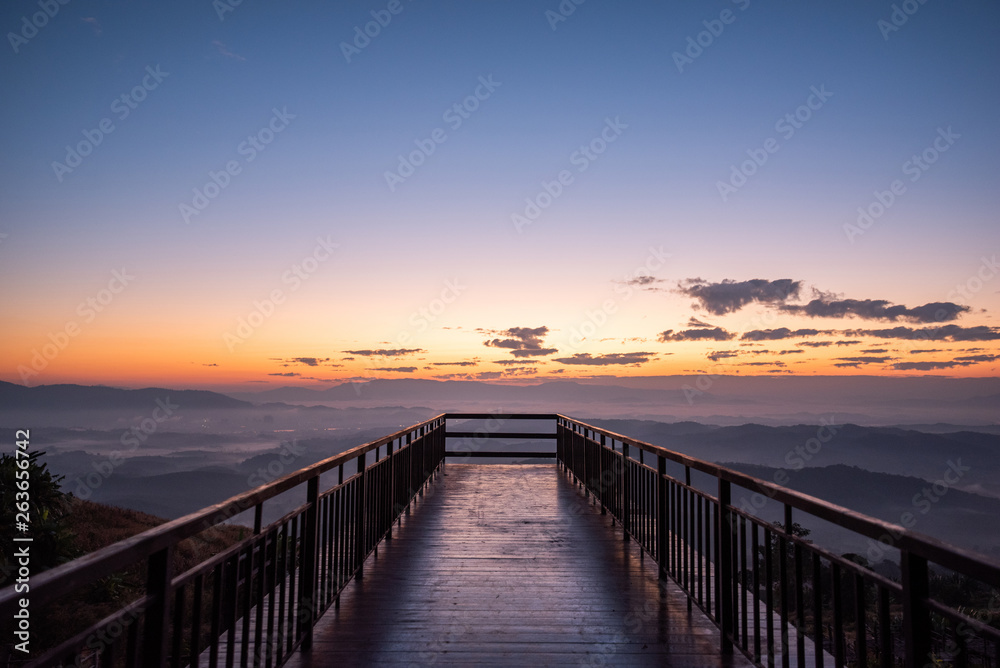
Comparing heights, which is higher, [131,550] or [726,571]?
[131,550]

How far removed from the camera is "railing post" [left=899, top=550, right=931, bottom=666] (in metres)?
1.80

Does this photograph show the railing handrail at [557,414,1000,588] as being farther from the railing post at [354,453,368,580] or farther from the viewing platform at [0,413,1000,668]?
the railing post at [354,453,368,580]

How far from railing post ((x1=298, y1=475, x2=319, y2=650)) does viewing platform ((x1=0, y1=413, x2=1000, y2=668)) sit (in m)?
0.01

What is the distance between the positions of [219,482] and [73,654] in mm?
166473

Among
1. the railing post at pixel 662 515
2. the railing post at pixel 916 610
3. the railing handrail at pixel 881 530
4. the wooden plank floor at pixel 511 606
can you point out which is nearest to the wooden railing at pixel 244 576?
the wooden plank floor at pixel 511 606

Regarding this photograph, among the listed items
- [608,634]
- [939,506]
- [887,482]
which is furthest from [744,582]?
[939,506]

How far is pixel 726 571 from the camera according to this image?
3.46 m

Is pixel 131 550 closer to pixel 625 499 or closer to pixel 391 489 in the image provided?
pixel 391 489

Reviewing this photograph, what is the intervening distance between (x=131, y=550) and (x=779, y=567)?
127 inches

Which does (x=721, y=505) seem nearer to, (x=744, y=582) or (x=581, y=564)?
(x=744, y=582)

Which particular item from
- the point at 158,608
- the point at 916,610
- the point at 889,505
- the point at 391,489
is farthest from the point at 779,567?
the point at 889,505

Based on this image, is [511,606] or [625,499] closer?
[511,606]

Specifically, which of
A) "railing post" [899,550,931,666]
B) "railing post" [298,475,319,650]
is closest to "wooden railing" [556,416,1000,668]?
"railing post" [899,550,931,666]

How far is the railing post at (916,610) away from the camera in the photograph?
1.80 m
